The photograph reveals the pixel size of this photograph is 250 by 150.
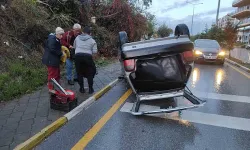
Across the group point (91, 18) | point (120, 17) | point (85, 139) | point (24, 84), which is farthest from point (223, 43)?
point (85, 139)

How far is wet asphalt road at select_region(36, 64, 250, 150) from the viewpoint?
4004mm

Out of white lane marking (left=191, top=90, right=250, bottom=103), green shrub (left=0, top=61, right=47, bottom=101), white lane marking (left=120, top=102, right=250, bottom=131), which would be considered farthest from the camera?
white lane marking (left=191, top=90, right=250, bottom=103)

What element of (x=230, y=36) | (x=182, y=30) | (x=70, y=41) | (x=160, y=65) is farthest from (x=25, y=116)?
(x=230, y=36)

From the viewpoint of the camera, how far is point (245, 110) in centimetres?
579

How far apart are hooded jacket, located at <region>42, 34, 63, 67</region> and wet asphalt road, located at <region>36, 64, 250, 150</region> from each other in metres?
1.32

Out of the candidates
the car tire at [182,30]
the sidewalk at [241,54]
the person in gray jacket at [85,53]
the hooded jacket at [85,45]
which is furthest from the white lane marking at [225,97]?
the sidewalk at [241,54]

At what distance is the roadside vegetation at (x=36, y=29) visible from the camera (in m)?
7.11

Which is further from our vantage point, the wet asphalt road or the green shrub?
the green shrub

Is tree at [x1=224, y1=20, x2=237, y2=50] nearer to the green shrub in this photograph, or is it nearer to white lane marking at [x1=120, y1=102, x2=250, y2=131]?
the green shrub

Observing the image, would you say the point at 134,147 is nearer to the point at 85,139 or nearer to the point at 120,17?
the point at 85,139

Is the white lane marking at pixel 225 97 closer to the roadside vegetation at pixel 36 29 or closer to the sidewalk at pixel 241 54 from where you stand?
the roadside vegetation at pixel 36 29

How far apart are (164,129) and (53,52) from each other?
299cm

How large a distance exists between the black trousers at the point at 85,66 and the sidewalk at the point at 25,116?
0.46 m

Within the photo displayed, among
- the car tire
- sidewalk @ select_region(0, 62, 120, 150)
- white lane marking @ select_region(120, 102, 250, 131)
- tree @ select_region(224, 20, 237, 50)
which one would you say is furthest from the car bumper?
white lane marking @ select_region(120, 102, 250, 131)
